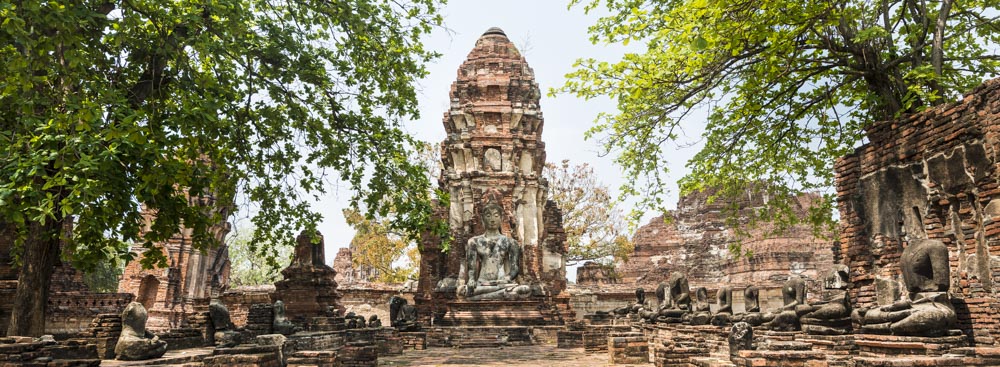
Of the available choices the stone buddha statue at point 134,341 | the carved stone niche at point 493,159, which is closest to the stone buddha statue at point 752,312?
the stone buddha statue at point 134,341

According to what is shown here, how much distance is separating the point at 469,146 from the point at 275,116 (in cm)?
1109

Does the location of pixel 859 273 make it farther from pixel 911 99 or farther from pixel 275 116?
pixel 275 116

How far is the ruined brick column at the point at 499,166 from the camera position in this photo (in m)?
20.0

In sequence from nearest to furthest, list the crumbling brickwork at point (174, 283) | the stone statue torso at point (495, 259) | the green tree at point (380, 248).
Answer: the stone statue torso at point (495, 259)
the crumbling brickwork at point (174, 283)
the green tree at point (380, 248)

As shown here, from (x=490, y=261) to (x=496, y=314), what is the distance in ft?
5.94

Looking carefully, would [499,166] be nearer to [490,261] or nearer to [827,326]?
[490,261]

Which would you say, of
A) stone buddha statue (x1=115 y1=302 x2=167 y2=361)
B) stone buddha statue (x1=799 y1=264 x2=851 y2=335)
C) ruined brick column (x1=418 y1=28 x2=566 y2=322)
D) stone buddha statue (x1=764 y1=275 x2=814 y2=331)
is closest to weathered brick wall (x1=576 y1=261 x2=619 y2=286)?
ruined brick column (x1=418 y1=28 x2=566 y2=322)

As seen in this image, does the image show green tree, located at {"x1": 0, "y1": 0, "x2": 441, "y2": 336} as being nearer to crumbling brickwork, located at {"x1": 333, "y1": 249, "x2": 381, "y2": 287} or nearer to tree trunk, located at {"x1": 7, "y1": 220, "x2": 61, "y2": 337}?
tree trunk, located at {"x1": 7, "y1": 220, "x2": 61, "y2": 337}

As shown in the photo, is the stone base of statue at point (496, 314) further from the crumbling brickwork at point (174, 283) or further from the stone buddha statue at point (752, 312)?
the crumbling brickwork at point (174, 283)

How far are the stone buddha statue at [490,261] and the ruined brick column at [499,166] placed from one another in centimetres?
125

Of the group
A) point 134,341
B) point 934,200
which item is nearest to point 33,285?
point 134,341

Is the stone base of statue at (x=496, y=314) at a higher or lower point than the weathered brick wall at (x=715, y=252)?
lower

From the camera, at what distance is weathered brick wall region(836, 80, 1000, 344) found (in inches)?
291

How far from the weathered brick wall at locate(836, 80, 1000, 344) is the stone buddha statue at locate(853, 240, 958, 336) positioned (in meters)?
0.40
